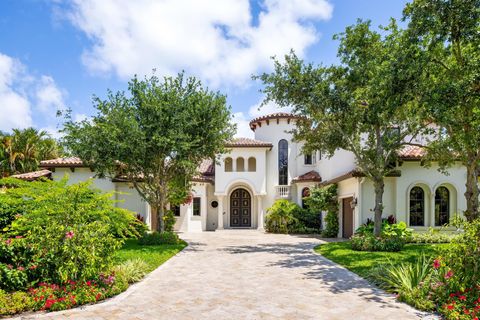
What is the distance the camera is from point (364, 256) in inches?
542

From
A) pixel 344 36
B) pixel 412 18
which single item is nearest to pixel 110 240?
pixel 412 18

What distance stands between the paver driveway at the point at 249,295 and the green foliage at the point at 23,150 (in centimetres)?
2766

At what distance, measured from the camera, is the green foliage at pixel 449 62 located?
9906 millimetres

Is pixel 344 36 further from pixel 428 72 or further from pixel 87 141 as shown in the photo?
pixel 87 141

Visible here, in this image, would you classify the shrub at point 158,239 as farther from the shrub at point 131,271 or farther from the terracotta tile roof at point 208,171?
the terracotta tile roof at point 208,171

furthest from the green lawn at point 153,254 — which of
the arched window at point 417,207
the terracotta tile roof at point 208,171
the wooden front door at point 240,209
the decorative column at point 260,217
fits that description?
the wooden front door at point 240,209

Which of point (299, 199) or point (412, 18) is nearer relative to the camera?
point (412, 18)

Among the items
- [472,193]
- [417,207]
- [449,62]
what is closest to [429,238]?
[417,207]

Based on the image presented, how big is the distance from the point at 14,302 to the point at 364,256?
1135 cm

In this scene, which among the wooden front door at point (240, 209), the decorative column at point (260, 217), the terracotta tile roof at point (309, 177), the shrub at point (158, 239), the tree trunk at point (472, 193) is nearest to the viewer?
the tree trunk at point (472, 193)

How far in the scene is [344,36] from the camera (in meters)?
15.9

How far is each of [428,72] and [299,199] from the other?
18926 millimetres

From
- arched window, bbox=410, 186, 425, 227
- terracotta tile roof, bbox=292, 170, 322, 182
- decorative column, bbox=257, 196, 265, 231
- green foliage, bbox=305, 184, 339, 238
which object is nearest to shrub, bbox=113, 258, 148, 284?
green foliage, bbox=305, 184, 339, 238

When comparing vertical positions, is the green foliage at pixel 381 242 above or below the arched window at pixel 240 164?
below
